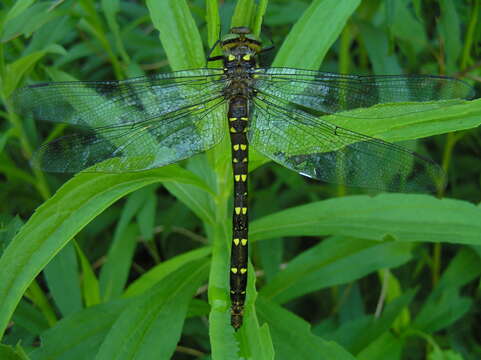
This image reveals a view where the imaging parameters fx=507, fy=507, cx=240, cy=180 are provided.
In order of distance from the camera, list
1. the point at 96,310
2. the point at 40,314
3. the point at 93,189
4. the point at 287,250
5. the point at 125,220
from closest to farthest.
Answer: the point at 93,189, the point at 96,310, the point at 40,314, the point at 125,220, the point at 287,250

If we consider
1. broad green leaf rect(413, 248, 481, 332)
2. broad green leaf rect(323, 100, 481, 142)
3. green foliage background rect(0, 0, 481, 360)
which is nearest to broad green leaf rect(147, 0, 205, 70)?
green foliage background rect(0, 0, 481, 360)

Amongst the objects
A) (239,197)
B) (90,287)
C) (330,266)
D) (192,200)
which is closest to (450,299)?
(330,266)

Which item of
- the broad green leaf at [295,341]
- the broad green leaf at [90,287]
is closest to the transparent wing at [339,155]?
the broad green leaf at [295,341]

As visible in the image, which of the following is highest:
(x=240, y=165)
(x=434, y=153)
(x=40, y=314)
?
(x=434, y=153)

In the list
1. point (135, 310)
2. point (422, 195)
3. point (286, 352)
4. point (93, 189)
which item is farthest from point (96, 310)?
point (422, 195)

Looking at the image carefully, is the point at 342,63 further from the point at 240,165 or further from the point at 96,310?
the point at 96,310

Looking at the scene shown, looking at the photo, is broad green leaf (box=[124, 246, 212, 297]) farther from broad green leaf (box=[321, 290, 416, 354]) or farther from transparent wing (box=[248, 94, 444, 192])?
broad green leaf (box=[321, 290, 416, 354])

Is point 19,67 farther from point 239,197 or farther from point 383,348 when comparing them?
point 383,348
